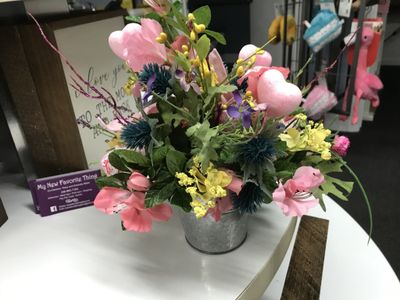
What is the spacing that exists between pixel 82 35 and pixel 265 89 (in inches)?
18.3

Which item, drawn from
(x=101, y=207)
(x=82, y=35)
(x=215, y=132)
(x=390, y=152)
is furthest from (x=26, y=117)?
(x=390, y=152)

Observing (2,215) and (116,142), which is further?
(2,215)

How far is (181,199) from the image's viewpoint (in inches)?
17.8

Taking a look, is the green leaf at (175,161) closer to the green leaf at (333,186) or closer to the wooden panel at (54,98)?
the green leaf at (333,186)

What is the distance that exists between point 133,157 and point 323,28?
5.27ft

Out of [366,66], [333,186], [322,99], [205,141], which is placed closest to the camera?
[205,141]

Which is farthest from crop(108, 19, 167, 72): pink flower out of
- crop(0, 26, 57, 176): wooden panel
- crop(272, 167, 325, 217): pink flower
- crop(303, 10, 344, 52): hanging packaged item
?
crop(303, 10, 344, 52): hanging packaged item

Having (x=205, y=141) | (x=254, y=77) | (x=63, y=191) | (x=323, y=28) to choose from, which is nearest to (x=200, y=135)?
(x=205, y=141)

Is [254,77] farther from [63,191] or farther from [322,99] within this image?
[322,99]

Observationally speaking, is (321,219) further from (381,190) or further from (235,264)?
(381,190)

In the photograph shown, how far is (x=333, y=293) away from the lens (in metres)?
0.66

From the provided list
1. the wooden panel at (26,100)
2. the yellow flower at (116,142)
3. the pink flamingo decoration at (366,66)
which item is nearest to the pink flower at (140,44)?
the yellow flower at (116,142)

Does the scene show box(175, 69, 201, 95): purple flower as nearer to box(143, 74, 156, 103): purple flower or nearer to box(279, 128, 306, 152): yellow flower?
box(143, 74, 156, 103): purple flower

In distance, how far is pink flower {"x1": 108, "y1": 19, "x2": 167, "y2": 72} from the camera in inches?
17.1
